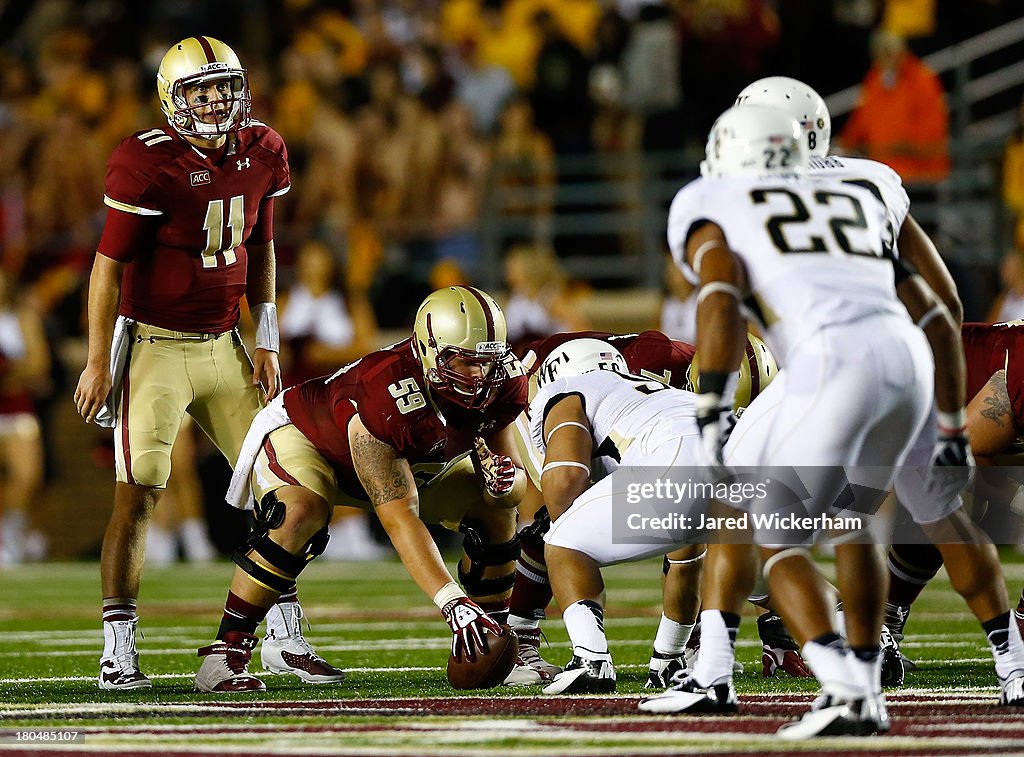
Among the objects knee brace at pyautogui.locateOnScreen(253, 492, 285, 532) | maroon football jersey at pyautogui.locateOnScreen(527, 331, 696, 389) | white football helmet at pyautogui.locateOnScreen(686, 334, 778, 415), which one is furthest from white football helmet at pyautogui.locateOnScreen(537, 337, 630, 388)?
knee brace at pyautogui.locateOnScreen(253, 492, 285, 532)

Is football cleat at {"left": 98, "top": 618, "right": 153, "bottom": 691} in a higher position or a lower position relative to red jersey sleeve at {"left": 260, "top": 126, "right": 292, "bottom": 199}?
lower

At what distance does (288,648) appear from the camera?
Result: 18.0 feet

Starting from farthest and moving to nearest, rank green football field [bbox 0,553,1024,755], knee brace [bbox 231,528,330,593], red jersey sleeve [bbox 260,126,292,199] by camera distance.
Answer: red jersey sleeve [bbox 260,126,292,199], knee brace [bbox 231,528,330,593], green football field [bbox 0,553,1024,755]

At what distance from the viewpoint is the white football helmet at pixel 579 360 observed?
5512 millimetres

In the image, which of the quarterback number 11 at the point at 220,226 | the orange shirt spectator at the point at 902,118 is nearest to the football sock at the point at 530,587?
the quarterback number 11 at the point at 220,226

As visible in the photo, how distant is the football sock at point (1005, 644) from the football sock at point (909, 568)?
30.5 inches

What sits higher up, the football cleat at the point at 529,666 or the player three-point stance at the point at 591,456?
the player three-point stance at the point at 591,456

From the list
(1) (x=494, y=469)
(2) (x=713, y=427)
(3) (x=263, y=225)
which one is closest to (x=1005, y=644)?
(2) (x=713, y=427)

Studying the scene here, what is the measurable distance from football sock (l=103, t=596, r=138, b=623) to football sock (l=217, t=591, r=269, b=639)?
0.99 feet

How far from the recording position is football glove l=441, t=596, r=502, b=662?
481cm

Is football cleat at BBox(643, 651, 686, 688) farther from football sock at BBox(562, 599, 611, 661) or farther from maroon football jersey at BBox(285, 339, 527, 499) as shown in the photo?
maroon football jersey at BBox(285, 339, 527, 499)

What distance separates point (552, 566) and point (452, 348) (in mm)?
713

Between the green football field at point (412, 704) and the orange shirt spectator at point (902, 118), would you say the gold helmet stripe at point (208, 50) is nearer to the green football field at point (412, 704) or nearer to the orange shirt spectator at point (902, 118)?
the green football field at point (412, 704)

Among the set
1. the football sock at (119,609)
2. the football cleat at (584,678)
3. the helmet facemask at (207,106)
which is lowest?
the football cleat at (584,678)
